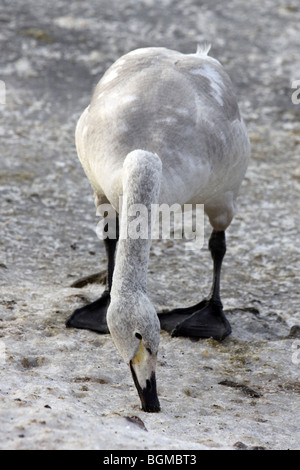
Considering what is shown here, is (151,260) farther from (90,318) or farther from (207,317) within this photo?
(90,318)

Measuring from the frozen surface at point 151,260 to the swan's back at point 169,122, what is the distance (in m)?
1.19

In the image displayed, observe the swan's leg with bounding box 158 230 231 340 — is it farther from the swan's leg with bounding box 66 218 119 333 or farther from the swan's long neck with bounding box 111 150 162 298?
the swan's long neck with bounding box 111 150 162 298

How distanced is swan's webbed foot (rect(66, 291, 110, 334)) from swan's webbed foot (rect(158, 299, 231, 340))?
18.6 inches

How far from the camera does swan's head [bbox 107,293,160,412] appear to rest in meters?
4.13

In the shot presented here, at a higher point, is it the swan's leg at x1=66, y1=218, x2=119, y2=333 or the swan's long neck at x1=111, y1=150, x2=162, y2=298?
the swan's long neck at x1=111, y1=150, x2=162, y2=298

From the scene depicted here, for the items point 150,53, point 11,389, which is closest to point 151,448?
point 11,389

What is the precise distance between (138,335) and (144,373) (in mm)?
224

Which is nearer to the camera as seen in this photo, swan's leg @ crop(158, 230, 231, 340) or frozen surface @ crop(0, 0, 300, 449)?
frozen surface @ crop(0, 0, 300, 449)

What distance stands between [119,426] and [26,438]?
1.84 feet

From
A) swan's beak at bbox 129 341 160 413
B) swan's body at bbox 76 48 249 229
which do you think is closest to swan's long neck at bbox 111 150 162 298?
swan's body at bbox 76 48 249 229

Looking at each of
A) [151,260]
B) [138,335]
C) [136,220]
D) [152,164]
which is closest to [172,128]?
[152,164]

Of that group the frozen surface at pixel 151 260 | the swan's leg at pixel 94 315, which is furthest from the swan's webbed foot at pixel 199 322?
the swan's leg at pixel 94 315

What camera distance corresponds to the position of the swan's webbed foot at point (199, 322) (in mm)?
5702
